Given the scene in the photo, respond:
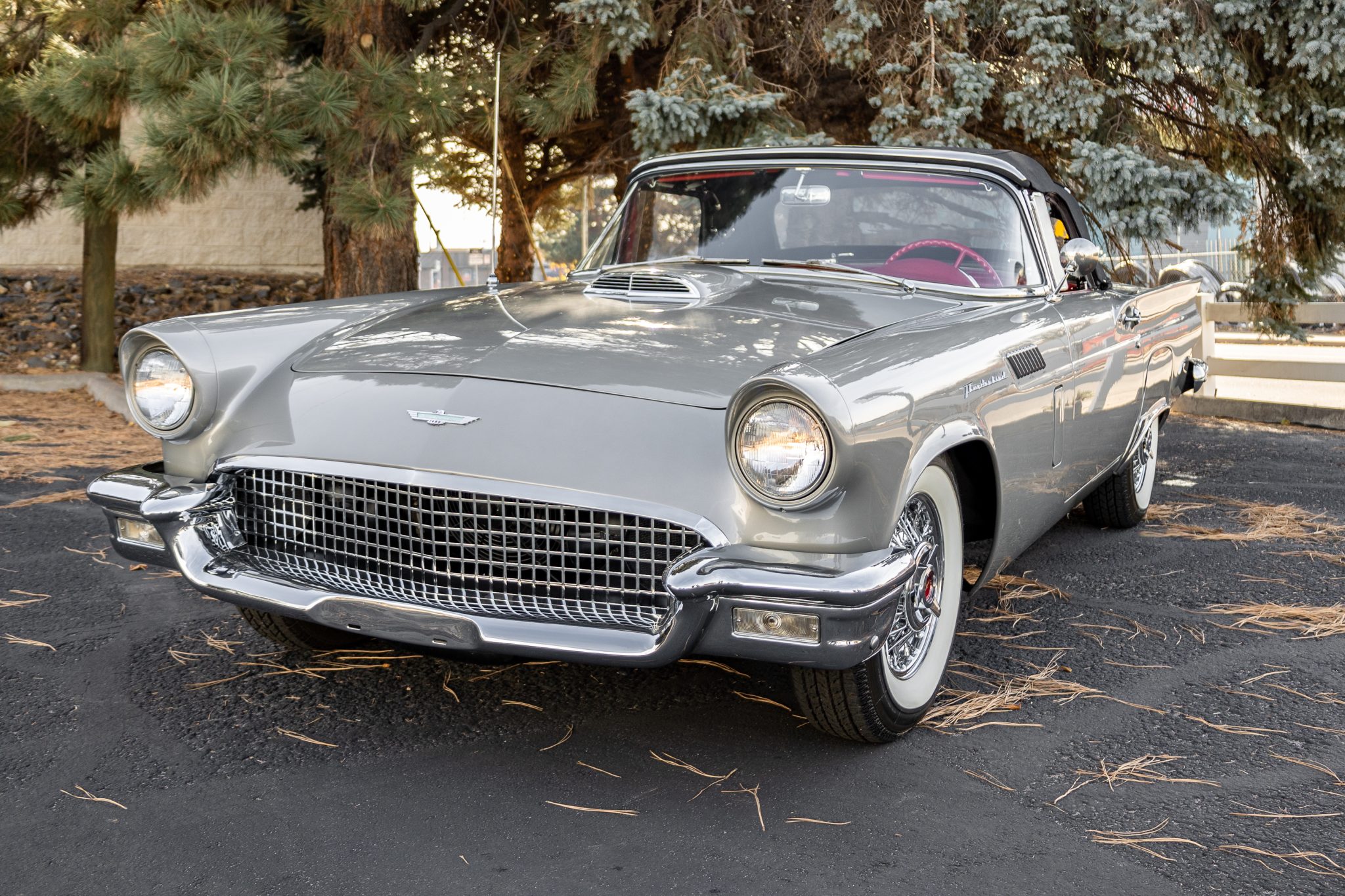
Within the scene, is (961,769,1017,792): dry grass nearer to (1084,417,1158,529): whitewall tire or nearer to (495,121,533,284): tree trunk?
(1084,417,1158,529): whitewall tire

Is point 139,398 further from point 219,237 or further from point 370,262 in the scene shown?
point 219,237

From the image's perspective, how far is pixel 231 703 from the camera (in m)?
2.97

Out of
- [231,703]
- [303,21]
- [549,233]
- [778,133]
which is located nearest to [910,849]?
[231,703]

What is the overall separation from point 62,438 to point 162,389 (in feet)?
15.8

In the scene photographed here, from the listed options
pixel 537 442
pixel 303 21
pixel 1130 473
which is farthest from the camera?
pixel 303 21

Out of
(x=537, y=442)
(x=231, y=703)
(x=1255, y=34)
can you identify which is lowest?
(x=231, y=703)

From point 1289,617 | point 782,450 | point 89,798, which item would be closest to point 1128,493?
point 1289,617

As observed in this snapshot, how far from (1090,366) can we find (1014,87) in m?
3.54

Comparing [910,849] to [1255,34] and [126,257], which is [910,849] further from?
[126,257]

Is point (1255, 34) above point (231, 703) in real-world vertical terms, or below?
above

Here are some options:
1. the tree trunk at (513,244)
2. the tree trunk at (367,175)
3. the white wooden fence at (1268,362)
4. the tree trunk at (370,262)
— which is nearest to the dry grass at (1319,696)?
the tree trunk at (367,175)

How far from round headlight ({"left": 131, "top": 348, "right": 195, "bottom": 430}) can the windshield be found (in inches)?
65.2

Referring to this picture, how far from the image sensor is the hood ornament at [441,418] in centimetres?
257

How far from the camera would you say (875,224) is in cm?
374
